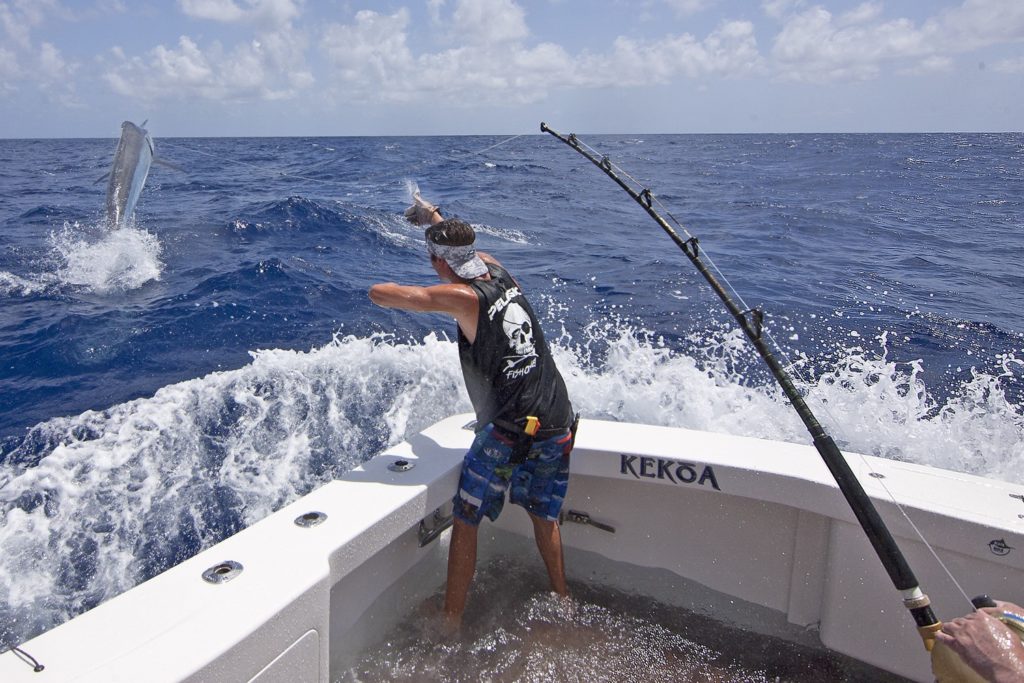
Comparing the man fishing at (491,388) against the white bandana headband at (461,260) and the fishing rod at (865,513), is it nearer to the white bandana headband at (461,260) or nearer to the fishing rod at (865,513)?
the white bandana headband at (461,260)

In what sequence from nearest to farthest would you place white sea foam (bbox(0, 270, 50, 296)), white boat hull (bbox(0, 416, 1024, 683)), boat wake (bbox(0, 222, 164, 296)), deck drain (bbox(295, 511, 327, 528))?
1. white boat hull (bbox(0, 416, 1024, 683))
2. deck drain (bbox(295, 511, 327, 528))
3. white sea foam (bbox(0, 270, 50, 296))
4. boat wake (bbox(0, 222, 164, 296))

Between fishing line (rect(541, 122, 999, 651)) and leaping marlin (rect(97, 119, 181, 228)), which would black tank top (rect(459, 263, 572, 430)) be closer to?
fishing line (rect(541, 122, 999, 651))

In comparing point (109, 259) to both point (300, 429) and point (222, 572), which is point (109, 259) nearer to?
point (300, 429)

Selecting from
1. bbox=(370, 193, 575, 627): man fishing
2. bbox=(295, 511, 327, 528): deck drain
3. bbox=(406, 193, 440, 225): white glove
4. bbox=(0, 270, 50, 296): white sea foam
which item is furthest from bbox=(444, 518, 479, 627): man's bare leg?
bbox=(0, 270, 50, 296): white sea foam

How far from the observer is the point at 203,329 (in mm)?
6527

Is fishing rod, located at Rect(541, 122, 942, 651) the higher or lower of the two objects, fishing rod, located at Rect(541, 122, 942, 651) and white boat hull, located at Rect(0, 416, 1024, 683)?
the higher

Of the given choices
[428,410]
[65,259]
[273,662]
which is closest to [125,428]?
[428,410]

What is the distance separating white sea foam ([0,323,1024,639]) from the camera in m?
3.38

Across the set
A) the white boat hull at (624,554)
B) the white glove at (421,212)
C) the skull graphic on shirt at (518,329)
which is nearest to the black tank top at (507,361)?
the skull graphic on shirt at (518,329)

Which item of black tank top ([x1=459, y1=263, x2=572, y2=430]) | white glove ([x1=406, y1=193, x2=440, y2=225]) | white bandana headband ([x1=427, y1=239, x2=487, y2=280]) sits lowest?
black tank top ([x1=459, y1=263, x2=572, y2=430])

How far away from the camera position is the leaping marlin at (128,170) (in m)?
6.29

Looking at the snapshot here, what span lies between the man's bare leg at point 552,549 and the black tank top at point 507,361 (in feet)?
1.43

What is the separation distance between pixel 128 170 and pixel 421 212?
4760 mm

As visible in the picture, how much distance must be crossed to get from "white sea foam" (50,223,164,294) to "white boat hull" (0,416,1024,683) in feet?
21.3
